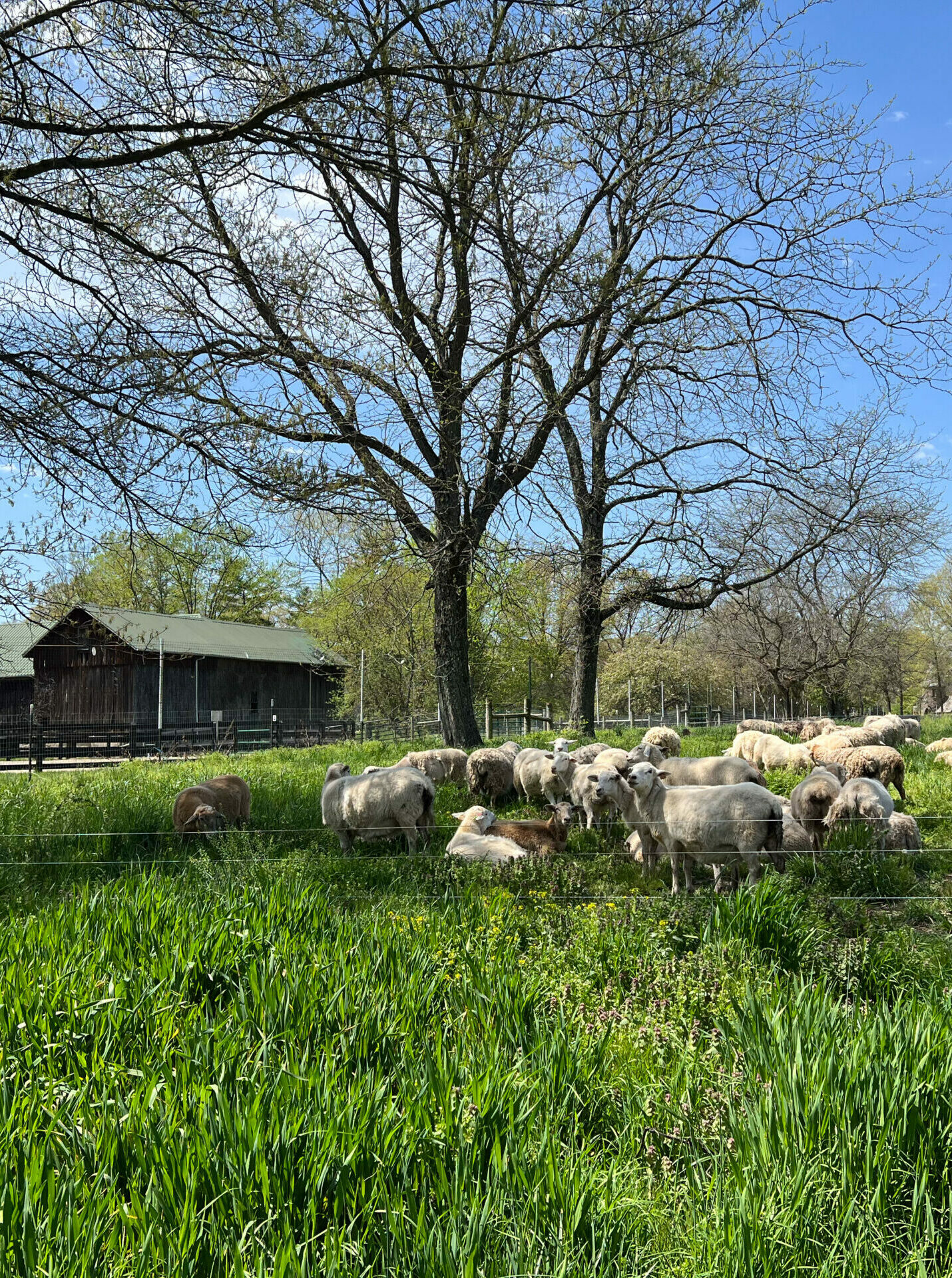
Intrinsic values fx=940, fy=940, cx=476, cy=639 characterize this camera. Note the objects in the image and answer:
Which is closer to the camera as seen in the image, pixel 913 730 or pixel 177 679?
pixel 913 730

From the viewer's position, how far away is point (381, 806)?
33.6ft

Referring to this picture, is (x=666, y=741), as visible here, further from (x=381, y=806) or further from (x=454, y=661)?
(x=381, y=806)

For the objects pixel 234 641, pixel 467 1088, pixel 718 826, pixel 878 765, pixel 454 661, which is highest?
pixel 234 641

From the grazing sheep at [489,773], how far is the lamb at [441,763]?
2.69 ft

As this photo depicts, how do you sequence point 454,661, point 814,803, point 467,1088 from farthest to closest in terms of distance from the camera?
point 454,661, point 814,803, point 467,1088

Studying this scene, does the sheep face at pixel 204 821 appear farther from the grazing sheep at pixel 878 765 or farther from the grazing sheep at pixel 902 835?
the grazing sheep at pixel 878 765

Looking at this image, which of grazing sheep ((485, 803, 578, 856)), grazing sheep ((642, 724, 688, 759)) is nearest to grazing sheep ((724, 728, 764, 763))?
grazing sheep ((642, 724, 688, 759))

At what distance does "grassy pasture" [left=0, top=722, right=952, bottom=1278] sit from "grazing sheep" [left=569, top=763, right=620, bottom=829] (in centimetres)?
275

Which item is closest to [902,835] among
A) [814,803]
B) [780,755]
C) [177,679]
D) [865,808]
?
[865,808]

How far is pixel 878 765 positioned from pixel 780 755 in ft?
11.7

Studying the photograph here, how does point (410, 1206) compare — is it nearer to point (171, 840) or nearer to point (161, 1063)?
point (161, 1063)

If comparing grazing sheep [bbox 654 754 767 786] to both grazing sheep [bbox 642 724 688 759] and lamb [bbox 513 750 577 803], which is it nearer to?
lamb [bbox 513 750 577 803]

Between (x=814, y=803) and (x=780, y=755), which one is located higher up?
(x=780, y=755)

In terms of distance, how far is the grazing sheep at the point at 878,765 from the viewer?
41.1 ft
